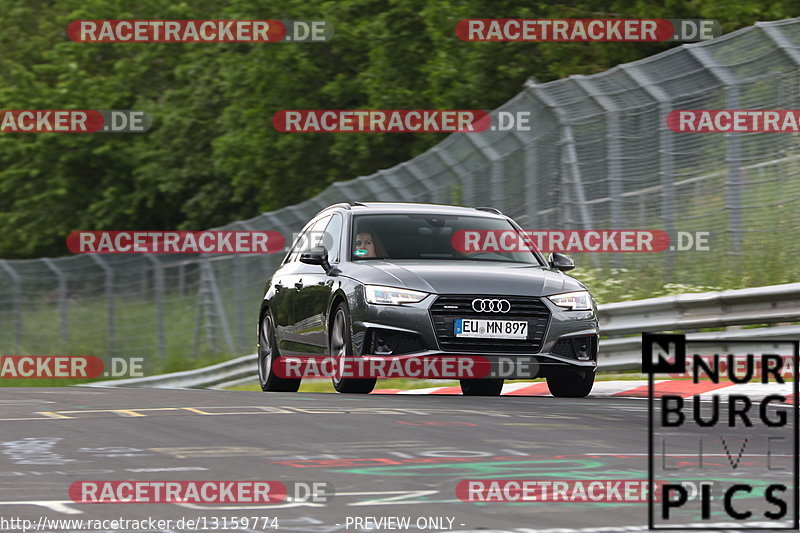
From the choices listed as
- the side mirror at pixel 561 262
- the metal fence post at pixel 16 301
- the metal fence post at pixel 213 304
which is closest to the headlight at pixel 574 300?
the side mirror at pixel 561 262

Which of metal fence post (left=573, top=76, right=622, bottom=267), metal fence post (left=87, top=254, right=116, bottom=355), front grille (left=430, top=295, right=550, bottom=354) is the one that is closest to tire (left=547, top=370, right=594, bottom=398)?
front grille (left=430, top=295, right=550, bottom=354)

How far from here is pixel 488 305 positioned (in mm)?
13242

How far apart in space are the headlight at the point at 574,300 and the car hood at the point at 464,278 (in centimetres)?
5

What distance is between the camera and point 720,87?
55.5 ft

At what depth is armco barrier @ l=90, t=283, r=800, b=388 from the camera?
48.1 ft

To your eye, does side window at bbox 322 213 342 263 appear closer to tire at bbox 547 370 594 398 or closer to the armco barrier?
tire at bbox 547 370 594 398

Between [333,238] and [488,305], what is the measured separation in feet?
7.71

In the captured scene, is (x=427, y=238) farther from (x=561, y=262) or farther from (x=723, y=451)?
(x=723, y=451)

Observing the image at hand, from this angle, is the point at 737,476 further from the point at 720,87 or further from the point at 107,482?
the point at 720,87

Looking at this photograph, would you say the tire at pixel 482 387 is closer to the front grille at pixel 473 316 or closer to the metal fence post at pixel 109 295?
the front grille at pixel 473 316

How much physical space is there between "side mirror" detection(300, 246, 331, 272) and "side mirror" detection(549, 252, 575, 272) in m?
1.88

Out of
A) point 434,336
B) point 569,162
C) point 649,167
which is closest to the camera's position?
point 434,336

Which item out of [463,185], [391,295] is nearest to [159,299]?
[463,185]

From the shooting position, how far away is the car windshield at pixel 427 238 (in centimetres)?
1447
